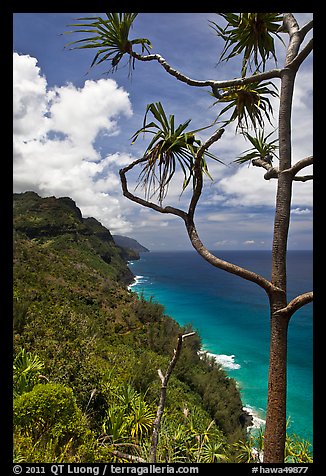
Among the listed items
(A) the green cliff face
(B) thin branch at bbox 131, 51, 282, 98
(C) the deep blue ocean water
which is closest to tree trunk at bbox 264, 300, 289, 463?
(B) thin branch at bbox 131, 51, 282, 98

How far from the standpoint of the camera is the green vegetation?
9.20 feet

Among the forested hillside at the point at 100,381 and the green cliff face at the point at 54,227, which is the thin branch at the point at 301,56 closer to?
the forested hillside at the point at 100,381

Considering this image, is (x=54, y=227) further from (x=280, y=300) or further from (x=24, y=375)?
(x=280, y=300)

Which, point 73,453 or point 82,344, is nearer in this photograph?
point 73,453

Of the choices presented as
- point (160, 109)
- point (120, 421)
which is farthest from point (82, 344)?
point (160, 109)

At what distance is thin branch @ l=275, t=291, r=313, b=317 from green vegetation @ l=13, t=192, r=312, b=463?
1777 mm

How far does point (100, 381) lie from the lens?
188 inches

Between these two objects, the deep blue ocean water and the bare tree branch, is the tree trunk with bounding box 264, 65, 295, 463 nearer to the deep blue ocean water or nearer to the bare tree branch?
the bare tree branch

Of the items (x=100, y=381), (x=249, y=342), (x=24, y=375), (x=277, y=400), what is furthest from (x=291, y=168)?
(x=249, y=342)

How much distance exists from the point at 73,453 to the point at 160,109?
121 inches

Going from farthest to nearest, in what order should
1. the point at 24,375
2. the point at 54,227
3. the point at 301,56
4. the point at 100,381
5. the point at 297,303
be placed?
the point at 54,227 → the point at 100,381 → the point at 24,375 → the point at 301,56 → the point at 297,303

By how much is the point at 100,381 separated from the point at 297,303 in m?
3.81
